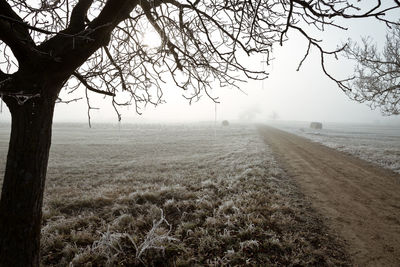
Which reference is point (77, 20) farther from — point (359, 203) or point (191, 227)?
point (359, 203)

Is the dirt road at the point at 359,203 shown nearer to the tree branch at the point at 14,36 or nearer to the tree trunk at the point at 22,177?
the tree trunk at the point at 22,177

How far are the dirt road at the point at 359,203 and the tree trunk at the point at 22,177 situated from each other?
17.2 feet

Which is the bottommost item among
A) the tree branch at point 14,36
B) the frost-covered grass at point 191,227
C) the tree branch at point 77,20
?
the frost-covered grass at point 191,227

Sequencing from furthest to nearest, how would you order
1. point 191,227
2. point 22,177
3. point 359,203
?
1. point 359,203
2. point 191,227
3. point 22,177

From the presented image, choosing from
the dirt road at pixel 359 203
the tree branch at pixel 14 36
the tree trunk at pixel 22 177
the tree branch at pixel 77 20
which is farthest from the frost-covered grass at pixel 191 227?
Answer: the tree branch at pixel 77 20

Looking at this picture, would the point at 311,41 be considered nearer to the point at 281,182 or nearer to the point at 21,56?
the point at 21,56

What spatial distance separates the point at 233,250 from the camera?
3.85m

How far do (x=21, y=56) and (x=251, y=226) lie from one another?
188 inches

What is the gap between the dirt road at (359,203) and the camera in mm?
4242

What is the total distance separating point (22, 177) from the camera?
2193mm

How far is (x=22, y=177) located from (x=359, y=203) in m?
8.38

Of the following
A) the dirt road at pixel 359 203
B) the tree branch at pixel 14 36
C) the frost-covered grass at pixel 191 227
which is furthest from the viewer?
the dirt road at pixel 359 203

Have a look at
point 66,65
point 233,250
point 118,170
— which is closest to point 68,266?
point 233,250

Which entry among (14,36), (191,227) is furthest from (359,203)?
(14,36)
